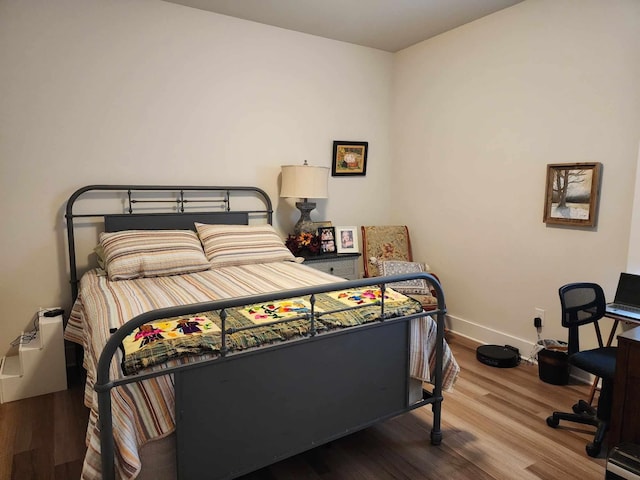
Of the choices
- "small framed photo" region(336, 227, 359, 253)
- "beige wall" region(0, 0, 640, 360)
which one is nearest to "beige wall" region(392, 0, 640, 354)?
"beige wall" region(0, 0, 640, 360)

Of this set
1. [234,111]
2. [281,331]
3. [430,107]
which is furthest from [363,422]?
[430,107]

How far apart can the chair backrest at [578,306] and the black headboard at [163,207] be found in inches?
91.0

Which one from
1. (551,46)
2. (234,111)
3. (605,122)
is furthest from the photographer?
(234,111)

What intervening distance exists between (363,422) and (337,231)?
219 centimetres

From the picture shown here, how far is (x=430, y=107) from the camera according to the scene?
3910 mm

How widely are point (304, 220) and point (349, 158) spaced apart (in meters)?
0.86

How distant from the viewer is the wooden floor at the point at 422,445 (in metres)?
1.97

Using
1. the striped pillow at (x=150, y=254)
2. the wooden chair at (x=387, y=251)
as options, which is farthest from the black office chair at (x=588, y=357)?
the striped pillow at (x=150, y=254)

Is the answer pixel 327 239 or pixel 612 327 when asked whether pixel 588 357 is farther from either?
pixel 327 239

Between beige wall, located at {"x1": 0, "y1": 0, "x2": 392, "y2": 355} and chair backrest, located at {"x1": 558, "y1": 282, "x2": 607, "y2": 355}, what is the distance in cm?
227

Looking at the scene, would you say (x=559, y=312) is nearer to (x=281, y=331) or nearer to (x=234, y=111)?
(x=281, y=331)

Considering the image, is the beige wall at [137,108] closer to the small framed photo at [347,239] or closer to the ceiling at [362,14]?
the ceiling at [362,14]

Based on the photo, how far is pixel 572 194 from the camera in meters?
2.86

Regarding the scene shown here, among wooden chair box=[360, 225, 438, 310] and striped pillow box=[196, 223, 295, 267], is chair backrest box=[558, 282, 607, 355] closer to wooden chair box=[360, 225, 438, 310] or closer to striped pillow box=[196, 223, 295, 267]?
wooden chair box=[360, 225, 438, 310]
